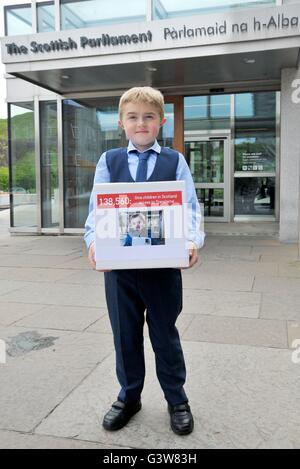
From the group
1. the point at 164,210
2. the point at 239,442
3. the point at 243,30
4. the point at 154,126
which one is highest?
the point at 243,30

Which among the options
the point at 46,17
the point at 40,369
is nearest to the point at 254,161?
the point at 46,17

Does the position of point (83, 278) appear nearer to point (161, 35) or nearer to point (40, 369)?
point (40, 369)

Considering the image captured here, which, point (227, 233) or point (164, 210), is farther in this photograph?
point (227, 233)

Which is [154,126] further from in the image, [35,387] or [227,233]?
[227,233]

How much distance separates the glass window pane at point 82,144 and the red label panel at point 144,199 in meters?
9.88

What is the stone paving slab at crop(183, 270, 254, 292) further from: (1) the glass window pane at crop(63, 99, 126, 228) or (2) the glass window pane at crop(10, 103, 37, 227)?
(2) the glass window pane at crop(10, 103, 37, 227)

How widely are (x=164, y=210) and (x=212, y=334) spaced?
2.30 meters

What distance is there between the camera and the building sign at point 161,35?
841 centimetres

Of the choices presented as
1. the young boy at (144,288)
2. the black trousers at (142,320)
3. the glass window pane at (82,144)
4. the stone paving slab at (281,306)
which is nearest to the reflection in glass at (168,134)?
the glass window pane at (82,144)

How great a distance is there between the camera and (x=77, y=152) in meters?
12.5

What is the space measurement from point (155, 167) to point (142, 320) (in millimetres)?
901

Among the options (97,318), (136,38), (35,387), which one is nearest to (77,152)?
(136,38)

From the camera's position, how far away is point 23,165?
1299 cm

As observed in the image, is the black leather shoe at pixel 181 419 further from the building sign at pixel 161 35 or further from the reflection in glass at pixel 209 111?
the reflection in glass at pixel 209 111
